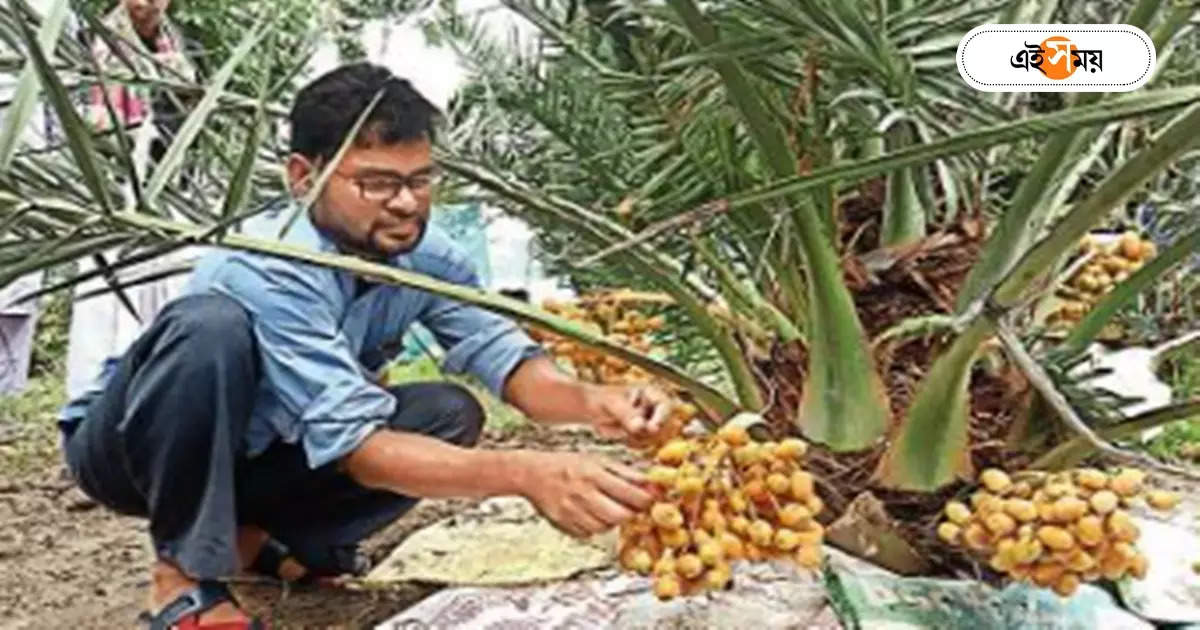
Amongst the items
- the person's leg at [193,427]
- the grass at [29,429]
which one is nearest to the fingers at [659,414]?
the person's leg at [193,427]

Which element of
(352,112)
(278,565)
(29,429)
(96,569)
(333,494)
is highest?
(352,112)

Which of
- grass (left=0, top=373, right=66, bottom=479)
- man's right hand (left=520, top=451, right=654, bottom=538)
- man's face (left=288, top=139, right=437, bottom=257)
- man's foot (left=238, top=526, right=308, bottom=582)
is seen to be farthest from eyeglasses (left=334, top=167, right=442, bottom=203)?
grass (left=0, top=373, right=66, bottom=479)

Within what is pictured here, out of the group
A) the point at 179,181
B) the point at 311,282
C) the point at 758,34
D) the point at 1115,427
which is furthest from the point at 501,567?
the point at 758,34

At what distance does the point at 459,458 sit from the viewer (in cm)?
129

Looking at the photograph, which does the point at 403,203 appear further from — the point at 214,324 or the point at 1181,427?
the point at 1181,427

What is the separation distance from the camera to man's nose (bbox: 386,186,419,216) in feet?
4.75

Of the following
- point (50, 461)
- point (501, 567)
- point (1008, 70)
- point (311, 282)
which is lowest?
point (50, 461)

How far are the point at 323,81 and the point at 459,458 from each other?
459mm

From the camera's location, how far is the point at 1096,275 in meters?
1.59

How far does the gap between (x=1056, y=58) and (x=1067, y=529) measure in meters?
0.35

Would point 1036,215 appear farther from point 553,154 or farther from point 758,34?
point 553,154

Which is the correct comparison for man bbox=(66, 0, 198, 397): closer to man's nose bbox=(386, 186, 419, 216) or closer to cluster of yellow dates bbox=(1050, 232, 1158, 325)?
man's nose bbox=(386, 186, 419, 216)

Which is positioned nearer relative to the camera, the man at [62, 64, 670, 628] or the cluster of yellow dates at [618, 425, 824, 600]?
the cluster of yellow dates at [618, 425, 824, 600]

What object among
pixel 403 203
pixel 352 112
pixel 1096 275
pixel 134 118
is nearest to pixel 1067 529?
pixel 1096 275
